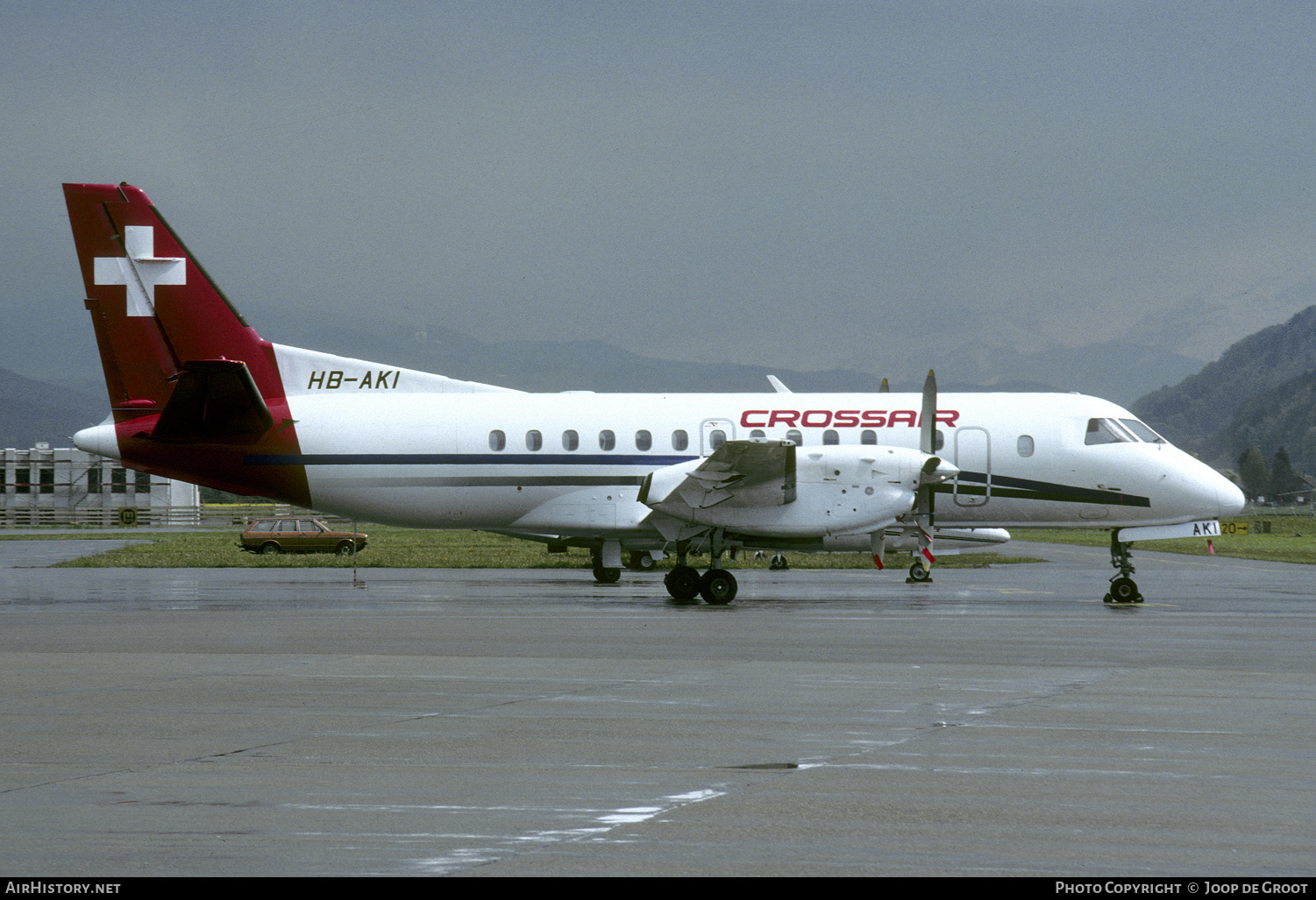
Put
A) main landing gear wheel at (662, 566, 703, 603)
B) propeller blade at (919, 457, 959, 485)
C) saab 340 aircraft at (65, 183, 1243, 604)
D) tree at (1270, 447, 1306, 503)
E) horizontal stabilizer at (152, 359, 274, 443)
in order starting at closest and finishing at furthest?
propeller blade at (919, 457, 959, 485)
main landing gear wheel at (662, 566, 703, 603)
horizontal stabilizer at (152, 359, 274, 443)
saab 340 aircraft at (65, 183, 1243, 604)
tree at (1270, 447, 1306, 503)

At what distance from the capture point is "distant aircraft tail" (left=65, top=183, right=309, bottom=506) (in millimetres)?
23062

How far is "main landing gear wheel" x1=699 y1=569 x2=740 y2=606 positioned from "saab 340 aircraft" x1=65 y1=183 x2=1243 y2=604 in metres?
1.11

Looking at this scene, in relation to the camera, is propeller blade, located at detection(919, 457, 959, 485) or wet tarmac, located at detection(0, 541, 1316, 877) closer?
wet tarmac, located at detection(0, 541, 1316, 877)

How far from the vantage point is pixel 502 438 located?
78.4ft

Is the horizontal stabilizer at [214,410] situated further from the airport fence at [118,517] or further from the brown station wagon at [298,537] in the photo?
the airport fence at [118,517]

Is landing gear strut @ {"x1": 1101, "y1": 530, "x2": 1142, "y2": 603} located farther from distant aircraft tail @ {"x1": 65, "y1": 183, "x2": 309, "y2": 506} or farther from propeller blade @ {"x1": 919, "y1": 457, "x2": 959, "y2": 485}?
distant aircraft tail @ {"x1": 65, "y1": 183, "x2": 309, "y2": 506}

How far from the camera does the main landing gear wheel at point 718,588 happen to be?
2133cm

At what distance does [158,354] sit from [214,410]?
1746 mm

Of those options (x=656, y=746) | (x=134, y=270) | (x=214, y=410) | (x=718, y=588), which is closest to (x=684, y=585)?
(x=718, y=588)

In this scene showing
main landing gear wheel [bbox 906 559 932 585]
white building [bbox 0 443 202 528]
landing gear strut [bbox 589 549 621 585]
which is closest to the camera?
landing gear strut [bbox 589 549 621 585]

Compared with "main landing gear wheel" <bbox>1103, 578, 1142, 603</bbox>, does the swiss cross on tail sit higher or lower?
higher

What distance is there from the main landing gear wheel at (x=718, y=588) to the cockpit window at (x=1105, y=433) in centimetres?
749

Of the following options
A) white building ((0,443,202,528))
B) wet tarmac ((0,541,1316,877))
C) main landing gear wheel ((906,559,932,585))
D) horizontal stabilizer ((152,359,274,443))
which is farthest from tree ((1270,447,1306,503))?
horizontal stabilizer ((152,359,274,443))
